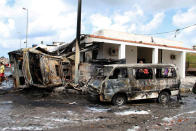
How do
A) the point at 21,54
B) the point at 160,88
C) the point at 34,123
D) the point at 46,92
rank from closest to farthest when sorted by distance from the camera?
1. the point at 34,123
2. the point at 160,88
3. the point at 46,92
4. the point at 21,54

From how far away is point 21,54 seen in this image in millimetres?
11641

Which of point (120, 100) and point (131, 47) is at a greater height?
point (131, 47)

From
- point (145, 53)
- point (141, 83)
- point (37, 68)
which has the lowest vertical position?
point (141, 83)

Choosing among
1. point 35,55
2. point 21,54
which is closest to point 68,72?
point 35,55

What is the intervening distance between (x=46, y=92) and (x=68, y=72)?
201 centimetres

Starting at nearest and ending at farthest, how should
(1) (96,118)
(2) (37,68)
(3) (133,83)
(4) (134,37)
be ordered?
(1) (96,118)
(3) (133,83)
(2) (37,68)
(4) (134,37)

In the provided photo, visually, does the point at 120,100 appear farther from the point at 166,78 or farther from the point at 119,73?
the point at 166,78

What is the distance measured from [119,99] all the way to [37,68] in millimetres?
6026

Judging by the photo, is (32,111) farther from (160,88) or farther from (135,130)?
(160,88)

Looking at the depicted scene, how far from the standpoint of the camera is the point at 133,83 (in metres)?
8.12

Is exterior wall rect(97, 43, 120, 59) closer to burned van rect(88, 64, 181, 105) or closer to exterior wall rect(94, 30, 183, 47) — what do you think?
exterior wall rect(94, 30, 183, 47)

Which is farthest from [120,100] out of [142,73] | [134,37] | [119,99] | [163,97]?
[134,37]

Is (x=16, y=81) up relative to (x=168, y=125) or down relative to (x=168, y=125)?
up

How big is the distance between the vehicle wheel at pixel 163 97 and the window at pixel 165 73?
0.86 metres
